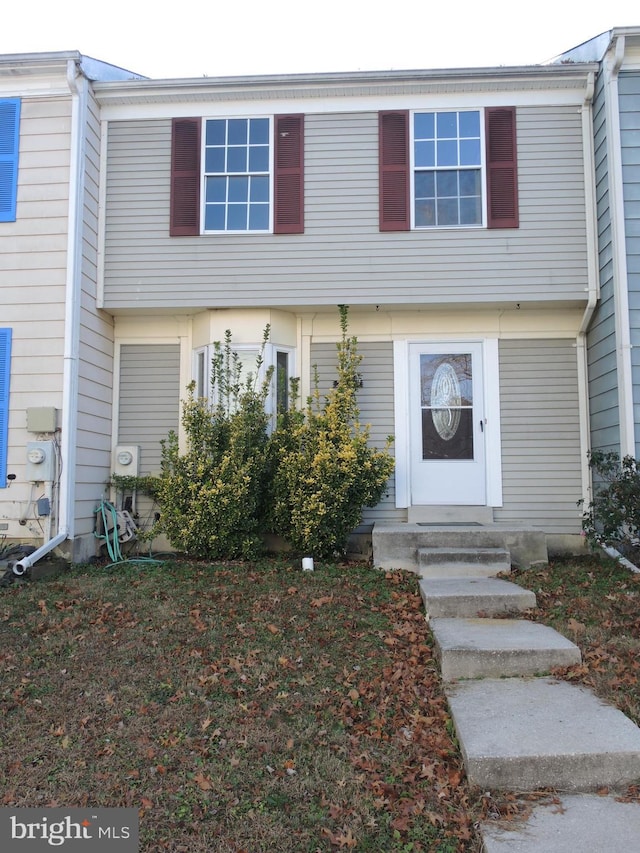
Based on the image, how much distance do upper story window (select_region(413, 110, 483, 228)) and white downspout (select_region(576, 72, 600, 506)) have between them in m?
1.17

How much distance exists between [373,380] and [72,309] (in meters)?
3.44

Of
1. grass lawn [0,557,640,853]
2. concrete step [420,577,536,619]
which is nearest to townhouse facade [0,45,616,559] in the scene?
grass lawn [0,557,640,853]

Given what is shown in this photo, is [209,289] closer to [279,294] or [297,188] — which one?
[279,294]

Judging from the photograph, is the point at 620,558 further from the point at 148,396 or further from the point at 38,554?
the point at 38,554

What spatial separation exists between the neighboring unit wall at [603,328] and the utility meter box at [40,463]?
228 inches

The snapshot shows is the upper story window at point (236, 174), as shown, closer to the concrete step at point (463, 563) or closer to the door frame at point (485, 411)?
the door frame at point (485, 411)

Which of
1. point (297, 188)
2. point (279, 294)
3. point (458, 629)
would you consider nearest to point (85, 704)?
point (458, 629)

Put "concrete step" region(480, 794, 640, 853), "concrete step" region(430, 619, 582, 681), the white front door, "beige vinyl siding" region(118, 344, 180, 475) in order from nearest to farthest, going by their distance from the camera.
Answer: "concrete step" region(480, 794, 640, 853) < "concrete step" region(430, 619, 582, 681) < the white front door < "beige vinyl siding" region(118, 344, 180, 475)

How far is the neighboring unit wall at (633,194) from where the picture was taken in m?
6.35

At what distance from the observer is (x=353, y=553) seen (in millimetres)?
7203

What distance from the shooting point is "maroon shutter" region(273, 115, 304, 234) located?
7.23 meters

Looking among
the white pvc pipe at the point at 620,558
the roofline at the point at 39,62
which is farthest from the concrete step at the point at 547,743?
the roofline at the point at 39,62

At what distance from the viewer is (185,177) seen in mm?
7340

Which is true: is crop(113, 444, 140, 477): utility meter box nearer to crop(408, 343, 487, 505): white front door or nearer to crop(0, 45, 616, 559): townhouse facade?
crop(0, 45, 616, 559): townhouse facade
